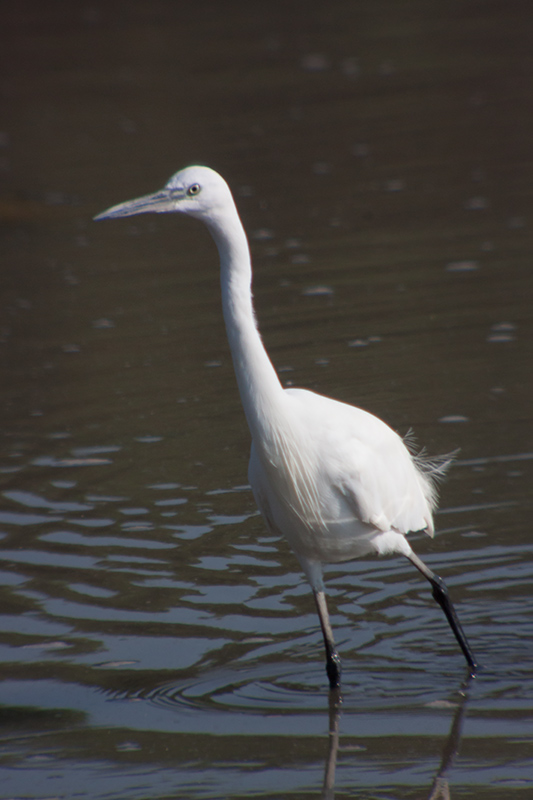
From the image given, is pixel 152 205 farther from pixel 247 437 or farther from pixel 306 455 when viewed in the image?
pixel 247 437

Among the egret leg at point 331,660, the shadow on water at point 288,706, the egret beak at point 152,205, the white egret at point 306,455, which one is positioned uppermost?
the egret beak at point 152,205

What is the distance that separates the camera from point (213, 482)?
21.7 feet

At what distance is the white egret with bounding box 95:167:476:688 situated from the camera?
393 cm

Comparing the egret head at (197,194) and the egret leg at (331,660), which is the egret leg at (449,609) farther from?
the egret head at (197,194)

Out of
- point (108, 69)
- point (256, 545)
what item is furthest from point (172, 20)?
point (256, 545)

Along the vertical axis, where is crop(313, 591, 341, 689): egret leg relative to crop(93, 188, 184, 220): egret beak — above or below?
below

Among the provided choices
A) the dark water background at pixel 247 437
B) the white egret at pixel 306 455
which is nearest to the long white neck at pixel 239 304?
the white egret at pixel 306 455

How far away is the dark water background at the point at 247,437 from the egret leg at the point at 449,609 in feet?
0.33

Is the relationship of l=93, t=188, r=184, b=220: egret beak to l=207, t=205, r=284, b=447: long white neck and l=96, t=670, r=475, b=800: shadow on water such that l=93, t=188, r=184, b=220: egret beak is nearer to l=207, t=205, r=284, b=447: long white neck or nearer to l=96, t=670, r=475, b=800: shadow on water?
l=207, t=205, r=284, b=447: long white neck

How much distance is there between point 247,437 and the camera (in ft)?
23.4

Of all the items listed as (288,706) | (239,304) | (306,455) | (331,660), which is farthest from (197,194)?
(288,706)

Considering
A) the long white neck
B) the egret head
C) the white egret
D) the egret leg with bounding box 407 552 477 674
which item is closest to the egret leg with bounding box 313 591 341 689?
the white egret

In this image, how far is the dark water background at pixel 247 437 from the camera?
4.23 meters

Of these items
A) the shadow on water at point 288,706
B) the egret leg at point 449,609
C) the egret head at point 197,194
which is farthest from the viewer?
the egret leg at point 449,609
